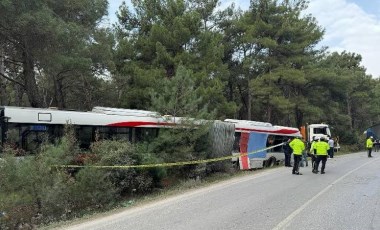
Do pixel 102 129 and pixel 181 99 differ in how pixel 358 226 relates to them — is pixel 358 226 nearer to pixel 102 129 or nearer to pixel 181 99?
pixel 102 129

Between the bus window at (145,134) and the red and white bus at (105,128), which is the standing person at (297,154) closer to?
the red and white bus at (105,128)

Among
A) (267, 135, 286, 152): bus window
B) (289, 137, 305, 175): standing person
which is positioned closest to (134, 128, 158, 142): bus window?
(289, 137, 305, 175): standing person

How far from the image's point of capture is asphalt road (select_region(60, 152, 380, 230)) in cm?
876

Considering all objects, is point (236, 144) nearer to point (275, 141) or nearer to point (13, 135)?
point (275, 141)

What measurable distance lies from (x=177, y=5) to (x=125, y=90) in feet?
25.8

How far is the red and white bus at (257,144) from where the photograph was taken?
23.5 metres

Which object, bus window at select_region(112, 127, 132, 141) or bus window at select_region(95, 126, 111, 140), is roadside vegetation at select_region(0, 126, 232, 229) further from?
bus window at select_region(95, 126, 111, 140)

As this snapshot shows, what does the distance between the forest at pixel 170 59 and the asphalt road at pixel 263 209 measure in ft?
23.1

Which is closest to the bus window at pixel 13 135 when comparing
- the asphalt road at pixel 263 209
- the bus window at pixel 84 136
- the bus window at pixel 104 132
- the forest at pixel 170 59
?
the bus window at pixel 84 136

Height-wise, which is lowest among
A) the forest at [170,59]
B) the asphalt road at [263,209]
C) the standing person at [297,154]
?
the asphalt road at [263,209]

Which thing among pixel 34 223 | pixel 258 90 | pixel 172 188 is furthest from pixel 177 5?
pixel 34 223

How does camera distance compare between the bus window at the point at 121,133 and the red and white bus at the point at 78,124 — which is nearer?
the red and white bus at the point at 78,124

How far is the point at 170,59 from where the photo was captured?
109 feet

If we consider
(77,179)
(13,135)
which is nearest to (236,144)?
(77,179)
